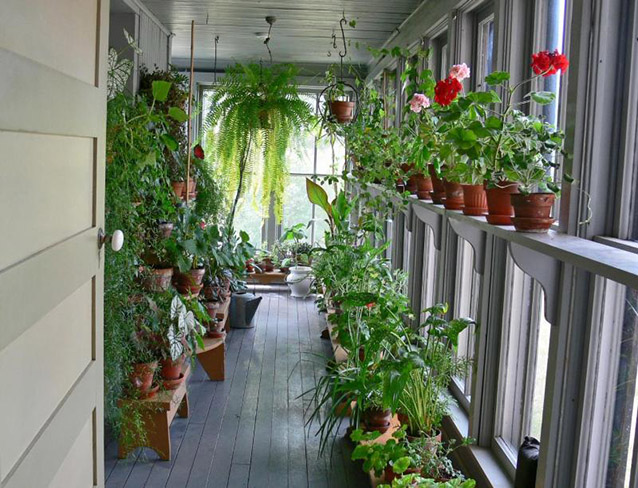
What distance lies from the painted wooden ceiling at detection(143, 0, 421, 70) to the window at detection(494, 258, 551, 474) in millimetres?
2550

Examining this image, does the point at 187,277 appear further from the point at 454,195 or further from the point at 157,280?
the point at 454,195

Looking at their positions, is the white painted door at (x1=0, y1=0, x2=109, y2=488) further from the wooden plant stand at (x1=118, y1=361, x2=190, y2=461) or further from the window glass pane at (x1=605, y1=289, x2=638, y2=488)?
the window glass pane at (x1=605, y1=289, x2=638, y2=488)

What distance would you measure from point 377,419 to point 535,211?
163 cm

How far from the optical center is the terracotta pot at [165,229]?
405cm

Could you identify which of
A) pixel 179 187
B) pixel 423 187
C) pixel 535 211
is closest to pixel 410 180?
pixel 423 187

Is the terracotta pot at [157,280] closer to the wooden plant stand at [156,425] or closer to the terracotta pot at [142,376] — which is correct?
the terracotta pot at [142,376]

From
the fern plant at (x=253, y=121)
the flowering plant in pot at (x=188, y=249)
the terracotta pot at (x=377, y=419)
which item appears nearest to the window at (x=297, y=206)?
the fern plant at (x=253, y=121)

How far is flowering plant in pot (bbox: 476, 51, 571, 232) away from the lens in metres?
2.01

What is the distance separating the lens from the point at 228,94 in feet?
20.7

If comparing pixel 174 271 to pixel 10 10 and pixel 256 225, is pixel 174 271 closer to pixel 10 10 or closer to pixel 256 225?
pixel 10 10

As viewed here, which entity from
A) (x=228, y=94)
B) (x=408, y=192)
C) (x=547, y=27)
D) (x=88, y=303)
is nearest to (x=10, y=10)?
(x=88, y=303)

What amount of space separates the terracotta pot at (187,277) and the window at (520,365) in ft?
6.88

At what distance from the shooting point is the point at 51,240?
181 centimetres

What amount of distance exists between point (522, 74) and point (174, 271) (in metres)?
2.46
